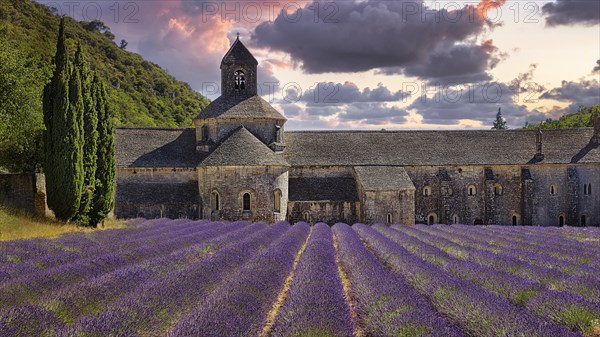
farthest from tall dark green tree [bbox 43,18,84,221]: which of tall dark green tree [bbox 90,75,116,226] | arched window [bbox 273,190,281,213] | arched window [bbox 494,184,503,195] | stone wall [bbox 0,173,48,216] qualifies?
arched window [bbox 494,184,503,195]

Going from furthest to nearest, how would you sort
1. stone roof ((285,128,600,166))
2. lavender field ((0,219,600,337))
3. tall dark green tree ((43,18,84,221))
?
stone roof ((285,128,600,166))
tall dark green tree ((43,18,84,221))
lavender field ((0,219,600,337))

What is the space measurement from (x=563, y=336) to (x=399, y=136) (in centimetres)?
3495

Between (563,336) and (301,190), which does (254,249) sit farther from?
(301,190)

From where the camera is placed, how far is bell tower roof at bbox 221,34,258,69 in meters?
39.0

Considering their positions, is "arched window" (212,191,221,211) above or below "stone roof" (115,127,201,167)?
below

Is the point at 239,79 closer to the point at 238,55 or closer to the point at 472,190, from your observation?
the point at 238,55

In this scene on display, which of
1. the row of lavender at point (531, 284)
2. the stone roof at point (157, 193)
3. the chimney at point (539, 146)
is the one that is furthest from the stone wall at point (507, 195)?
the row of lavender at point (531, 284)

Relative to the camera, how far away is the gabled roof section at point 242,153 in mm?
31719

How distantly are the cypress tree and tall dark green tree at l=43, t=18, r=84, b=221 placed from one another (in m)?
1.17

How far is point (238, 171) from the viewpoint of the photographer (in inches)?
1254

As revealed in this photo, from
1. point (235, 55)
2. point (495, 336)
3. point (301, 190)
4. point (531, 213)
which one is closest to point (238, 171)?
point (301, 190)

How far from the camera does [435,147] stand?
129ft

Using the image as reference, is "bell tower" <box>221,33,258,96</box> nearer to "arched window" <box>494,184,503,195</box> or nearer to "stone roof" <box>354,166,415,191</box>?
"stone roof" <box>354,166,415,191</box>

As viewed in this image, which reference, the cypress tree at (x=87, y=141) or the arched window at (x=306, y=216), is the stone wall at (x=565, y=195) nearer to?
the arched window at (x=306, y=216)
